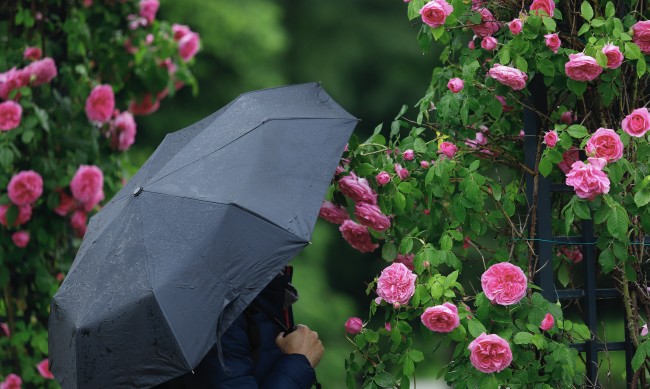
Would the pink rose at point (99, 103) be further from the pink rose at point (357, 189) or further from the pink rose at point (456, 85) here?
the pink rose at point (456, 85)

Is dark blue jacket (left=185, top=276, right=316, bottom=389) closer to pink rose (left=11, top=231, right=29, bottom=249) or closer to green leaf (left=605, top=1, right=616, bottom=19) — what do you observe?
green leaf (left=605, top=1, right=616, bottom=19)

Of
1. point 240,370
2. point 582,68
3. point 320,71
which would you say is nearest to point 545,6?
point 582,68

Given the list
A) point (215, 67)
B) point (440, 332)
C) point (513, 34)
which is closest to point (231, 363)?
point (440, 332)

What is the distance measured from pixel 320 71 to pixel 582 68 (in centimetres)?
1023

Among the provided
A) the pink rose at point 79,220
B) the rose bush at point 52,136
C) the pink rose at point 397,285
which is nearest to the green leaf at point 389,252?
the pink rose at point 397,285

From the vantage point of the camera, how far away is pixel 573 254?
130 inches

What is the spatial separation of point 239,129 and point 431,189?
538 millimetres

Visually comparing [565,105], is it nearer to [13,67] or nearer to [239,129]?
[239,129]

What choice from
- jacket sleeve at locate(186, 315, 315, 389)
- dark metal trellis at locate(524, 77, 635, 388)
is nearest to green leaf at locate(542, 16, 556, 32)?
dark metal trellis at locate(524, 77, 635, 388)

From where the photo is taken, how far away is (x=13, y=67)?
4863 millimetres

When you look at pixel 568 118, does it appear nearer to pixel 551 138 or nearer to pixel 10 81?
pixel 551 138

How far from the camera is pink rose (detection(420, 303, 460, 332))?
271cm

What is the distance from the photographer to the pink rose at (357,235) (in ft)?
10.4

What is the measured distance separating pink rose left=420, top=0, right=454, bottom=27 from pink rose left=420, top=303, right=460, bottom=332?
2.39ft
